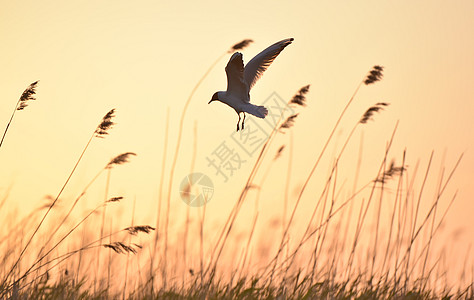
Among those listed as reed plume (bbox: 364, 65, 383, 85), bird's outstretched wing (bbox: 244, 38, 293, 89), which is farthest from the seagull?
reed plume (bbox: 364, 65, 383, 85)

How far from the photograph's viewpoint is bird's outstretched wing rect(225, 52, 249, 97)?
4375mm

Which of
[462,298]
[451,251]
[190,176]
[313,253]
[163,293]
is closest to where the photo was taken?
[163,293]

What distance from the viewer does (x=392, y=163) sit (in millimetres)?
4383

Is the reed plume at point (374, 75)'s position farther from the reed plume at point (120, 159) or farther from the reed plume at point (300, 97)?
the reed plume at point (120, 159)

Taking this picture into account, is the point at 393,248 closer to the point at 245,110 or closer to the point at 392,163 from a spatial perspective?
the point at 392,163

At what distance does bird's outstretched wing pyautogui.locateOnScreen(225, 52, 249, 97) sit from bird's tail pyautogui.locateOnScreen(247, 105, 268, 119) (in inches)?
7.3

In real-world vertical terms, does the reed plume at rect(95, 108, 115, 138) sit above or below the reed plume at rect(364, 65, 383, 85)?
below

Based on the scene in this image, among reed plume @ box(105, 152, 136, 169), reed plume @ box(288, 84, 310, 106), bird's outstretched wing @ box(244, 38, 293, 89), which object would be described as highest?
bird's outstretched wing @ box(244, 38, 293, 89)

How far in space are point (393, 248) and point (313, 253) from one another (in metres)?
0.79

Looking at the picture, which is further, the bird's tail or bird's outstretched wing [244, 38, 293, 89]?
the bird's tail

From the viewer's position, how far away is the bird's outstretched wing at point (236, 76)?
14.4ft

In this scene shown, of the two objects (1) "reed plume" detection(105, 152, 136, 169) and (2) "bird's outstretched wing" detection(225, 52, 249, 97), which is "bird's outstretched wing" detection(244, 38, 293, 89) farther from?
(1) "reed plume" detection(105, 152, 136, 169)

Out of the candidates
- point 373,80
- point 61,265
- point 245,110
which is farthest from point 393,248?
point 61,265

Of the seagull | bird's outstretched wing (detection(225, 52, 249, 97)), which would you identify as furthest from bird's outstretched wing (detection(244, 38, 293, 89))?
bird's outstretched wing (detection(225, 52, 249, 97))
